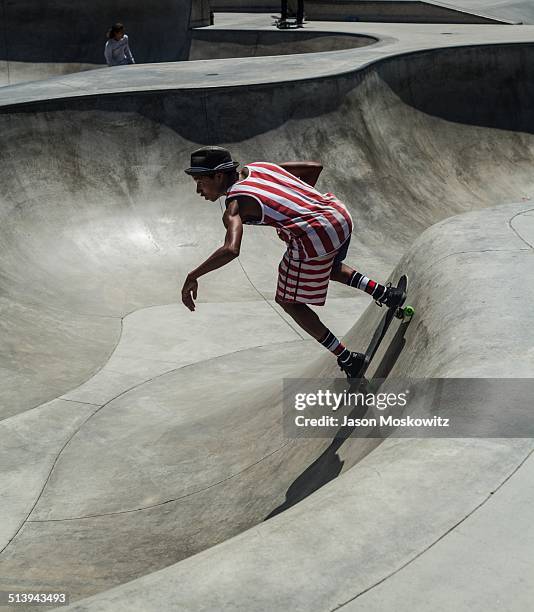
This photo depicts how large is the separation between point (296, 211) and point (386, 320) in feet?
3.96

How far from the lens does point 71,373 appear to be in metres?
8.12

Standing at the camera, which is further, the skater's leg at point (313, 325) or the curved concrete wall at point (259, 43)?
the curved concrete wall at point (259, 43)

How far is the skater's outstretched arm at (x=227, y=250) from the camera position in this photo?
4.58 metres

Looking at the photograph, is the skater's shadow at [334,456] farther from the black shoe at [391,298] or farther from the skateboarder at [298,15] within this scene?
the skateboarder at [298,15]

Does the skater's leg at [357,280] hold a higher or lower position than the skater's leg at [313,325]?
higher

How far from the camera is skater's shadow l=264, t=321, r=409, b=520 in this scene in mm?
4582

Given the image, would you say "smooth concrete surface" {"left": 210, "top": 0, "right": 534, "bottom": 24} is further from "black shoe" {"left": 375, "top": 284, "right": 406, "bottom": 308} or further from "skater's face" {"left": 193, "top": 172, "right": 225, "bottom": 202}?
"skater's face" {"left": 193, "top": 172, "right": 225, "bottom": 202}

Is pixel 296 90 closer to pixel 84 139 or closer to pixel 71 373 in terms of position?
pixel 84 139

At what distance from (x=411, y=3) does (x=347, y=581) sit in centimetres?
2730

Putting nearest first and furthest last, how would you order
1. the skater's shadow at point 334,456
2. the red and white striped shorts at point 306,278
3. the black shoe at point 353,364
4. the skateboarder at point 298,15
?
1. the skater's shadow at point 334,456
2. the red and white striped shorts at point 306,278
3. the black shoe at point 353,364
4. the skateboarder at point 298,15

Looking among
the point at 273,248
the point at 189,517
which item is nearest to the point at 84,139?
the point at 273,248

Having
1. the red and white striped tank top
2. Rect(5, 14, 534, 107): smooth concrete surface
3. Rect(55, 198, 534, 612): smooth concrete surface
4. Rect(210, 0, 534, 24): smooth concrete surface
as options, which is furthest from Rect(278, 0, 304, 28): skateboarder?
Rect(55, 198, 534, 612): smooth concrete surface

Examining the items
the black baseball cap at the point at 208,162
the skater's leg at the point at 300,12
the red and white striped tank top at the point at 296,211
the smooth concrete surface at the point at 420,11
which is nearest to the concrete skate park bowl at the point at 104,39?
the skater's leg at the point at 300,12

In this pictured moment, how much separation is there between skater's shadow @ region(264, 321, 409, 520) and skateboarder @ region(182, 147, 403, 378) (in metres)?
0.20
